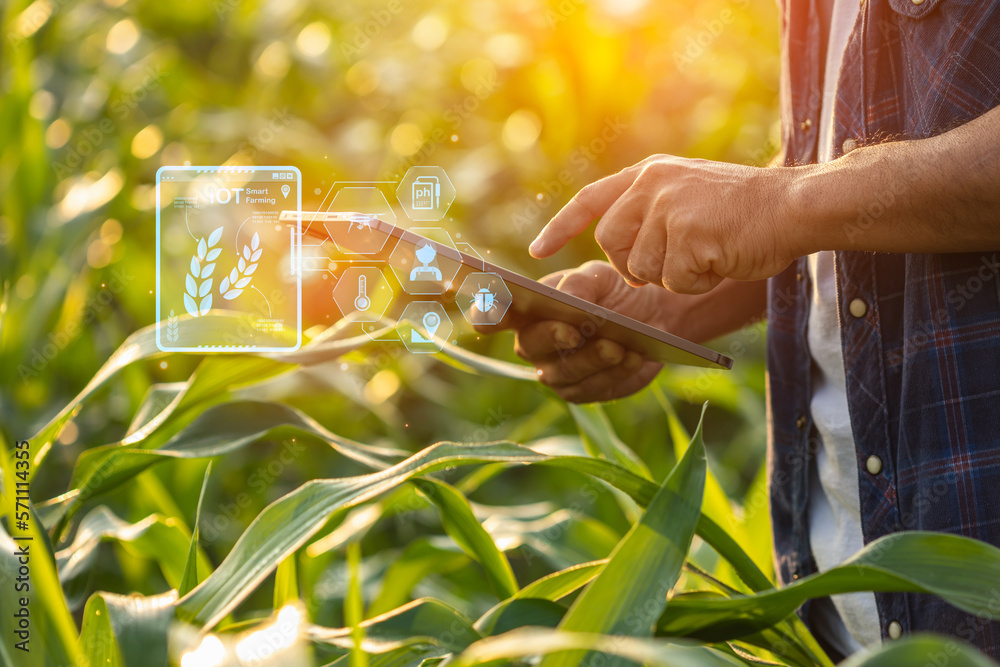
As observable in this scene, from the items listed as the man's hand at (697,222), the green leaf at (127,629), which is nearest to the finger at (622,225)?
the man's hand at (697,222)

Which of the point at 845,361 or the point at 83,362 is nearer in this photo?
Result: the point at 845,361

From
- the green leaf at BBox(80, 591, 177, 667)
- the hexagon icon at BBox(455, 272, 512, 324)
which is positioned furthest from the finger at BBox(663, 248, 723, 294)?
the green leaf at BBox(80, 591, 177, 667)

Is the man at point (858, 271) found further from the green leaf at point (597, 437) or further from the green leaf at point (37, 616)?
the green leaf at point (37, 616)

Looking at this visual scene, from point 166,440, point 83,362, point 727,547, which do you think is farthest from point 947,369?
point 83,362

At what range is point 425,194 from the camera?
643 mm

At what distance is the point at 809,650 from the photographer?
439mm

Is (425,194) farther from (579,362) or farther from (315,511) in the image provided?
(315,511)

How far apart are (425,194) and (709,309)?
29 centimetres

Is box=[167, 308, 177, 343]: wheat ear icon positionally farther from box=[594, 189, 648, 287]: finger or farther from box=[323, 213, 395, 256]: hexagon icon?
box=[594, 189, 648, 287]: finger

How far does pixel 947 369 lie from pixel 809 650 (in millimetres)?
194

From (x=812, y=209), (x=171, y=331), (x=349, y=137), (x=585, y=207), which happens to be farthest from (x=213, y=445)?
(x=349, y=137)

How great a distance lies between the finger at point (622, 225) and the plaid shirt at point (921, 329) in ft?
0.38

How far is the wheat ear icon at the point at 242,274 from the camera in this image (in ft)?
1.97

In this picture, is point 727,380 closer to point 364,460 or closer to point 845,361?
point 845,361
